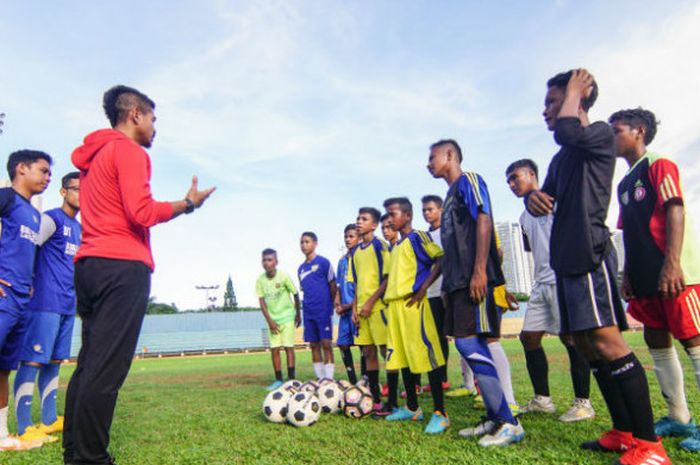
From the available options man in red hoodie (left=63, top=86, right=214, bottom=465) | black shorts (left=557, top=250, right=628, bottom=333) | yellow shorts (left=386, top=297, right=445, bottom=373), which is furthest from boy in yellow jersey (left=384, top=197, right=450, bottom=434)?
man in red hoodie (left=63, top=86, right=214, bottom=465)

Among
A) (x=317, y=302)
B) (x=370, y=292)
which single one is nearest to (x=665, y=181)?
(x=370, y=292)

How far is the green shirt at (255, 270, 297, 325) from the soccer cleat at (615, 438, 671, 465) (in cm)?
685

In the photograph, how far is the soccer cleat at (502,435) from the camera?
3.44m

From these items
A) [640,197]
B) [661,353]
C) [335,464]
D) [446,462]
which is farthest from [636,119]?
[335,464]

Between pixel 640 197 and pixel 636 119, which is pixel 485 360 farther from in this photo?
pixel 636 119

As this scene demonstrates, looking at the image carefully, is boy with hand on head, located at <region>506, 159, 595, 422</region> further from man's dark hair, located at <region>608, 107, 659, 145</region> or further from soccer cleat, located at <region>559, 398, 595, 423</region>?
man's dark hair, located at <region>608, 107, 659, 145</region>

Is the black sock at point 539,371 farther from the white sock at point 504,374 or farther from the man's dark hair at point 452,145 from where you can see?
the man's dark hair at point 452,145

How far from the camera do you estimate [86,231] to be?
3104 mm

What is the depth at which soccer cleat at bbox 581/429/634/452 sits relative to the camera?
314cm

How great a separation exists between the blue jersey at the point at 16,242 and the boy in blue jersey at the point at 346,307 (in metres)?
4.03

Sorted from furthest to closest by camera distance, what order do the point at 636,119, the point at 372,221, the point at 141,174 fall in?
the point at 372,221
the point at 636,119
the point at 141,174

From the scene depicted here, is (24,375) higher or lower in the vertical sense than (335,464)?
higher

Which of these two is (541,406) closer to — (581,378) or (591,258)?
(581,378)

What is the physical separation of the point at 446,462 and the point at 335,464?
2.49 feet
